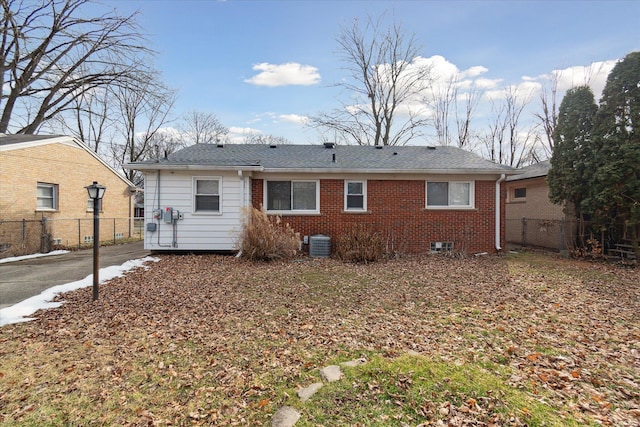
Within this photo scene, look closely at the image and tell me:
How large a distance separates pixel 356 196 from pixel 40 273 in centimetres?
895

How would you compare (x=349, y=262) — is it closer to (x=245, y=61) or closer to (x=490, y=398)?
(x=490, y=398)

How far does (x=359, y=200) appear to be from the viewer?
10.8m

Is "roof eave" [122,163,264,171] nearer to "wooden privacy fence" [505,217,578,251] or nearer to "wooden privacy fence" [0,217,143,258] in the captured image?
"wooden privacy fence" [0,217,143,258]

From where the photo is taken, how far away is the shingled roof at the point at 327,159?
396 inches

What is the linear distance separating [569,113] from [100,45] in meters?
20.6

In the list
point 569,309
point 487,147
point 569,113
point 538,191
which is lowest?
point 569,309

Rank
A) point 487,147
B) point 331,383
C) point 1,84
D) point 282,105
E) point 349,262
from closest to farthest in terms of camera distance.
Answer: point 331,383 < point 349,262 < point 1,84 < point 282,105 < point 487,147

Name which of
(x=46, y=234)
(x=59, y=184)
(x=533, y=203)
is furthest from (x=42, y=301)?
(x=533, y=203)

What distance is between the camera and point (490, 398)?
259 cm

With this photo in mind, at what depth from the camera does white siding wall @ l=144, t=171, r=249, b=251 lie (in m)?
9.93

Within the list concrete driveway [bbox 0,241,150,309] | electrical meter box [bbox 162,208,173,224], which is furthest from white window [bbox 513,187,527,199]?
concrete driveway [bbox 0,241,150,309]

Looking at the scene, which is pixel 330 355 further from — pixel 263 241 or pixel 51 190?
pixel 51 190

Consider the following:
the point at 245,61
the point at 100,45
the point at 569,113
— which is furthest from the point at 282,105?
the point at 569,113

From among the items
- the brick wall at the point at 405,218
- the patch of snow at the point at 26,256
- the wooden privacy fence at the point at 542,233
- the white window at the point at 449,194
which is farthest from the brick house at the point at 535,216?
the patch of snow at the point at 26,256
